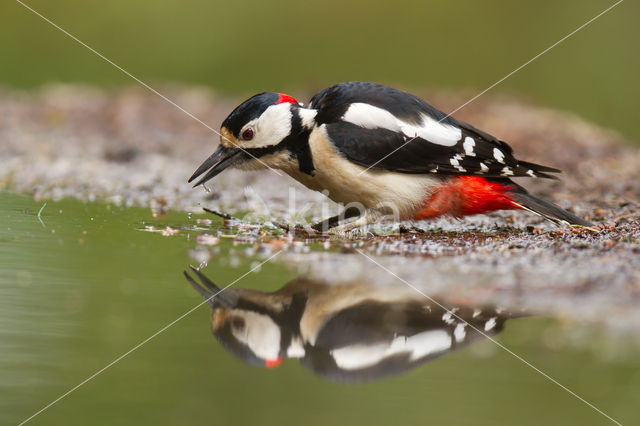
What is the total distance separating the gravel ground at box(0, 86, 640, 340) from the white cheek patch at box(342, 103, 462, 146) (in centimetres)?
51

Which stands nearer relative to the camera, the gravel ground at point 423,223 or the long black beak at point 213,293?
the long black beak at point 213,293

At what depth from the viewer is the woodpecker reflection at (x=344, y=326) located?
6.97ft

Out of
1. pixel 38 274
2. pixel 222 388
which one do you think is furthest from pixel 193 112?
pixel 222 388

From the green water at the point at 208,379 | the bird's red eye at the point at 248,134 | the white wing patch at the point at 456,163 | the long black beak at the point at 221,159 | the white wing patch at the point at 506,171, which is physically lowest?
the green water at the point at 208,379

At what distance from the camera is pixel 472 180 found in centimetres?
412

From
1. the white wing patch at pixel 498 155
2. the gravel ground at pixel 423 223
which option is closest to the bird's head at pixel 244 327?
the gravel ground at pixel 423 223

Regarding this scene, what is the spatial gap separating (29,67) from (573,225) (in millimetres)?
9242

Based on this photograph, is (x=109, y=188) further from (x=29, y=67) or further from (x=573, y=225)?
(x=29, y=67)

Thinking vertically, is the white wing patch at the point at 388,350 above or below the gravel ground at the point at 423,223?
below

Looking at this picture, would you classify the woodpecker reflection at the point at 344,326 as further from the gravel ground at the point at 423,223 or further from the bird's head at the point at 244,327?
the gravel ground at the point at 423,223

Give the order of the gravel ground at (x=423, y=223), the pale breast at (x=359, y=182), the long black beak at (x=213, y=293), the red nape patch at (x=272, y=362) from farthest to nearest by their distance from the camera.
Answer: the pale breast at (x=359, y=182) < the gravel ground at (x=423, y=223) < the long black beak at (x=213, y=293) < the red nape patch at (x=272, y=362)

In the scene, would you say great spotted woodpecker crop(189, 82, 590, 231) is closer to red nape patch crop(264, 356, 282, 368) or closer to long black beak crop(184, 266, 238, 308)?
long black beak crop(184, 266, 238, 308)

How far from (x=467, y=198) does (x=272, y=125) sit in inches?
42.7

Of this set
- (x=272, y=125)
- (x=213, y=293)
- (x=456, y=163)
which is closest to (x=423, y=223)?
(x=456, y=163)
